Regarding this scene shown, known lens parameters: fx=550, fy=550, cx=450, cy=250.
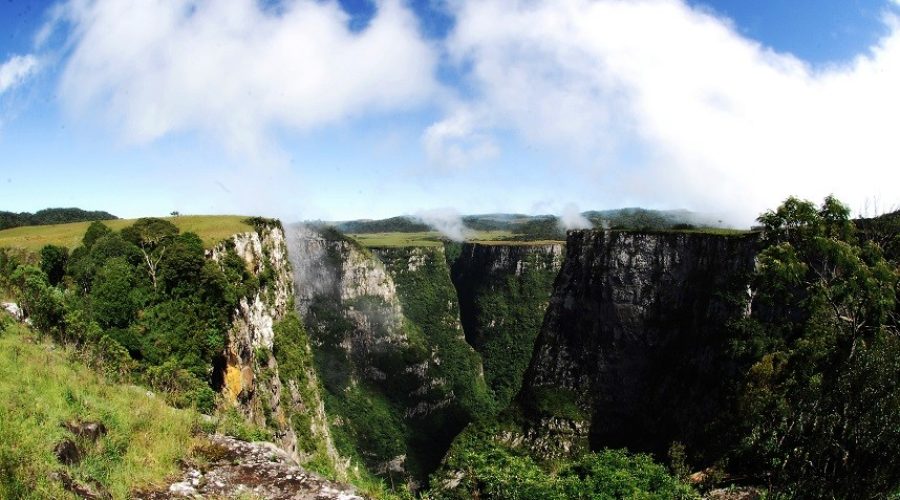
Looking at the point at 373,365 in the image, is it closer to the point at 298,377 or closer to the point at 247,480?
the point at 298,377

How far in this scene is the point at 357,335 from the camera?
142 metres

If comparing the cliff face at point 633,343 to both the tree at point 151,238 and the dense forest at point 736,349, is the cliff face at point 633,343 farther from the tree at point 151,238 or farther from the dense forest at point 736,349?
the tree at point 151,238

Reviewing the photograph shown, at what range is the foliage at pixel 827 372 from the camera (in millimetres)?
14633

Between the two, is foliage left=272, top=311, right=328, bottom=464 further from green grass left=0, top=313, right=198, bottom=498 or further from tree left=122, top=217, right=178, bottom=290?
green grass left=0, top=313, right=198, bottom=498

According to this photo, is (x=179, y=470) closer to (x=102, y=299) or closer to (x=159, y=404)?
(x=159, y=404)

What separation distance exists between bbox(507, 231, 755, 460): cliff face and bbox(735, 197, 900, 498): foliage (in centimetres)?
4711

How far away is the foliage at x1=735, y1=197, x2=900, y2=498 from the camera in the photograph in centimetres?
1463

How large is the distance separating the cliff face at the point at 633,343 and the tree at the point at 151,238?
6245 centimetres

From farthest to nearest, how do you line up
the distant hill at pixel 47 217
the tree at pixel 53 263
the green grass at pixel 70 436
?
the distant hill at pixel 47 217 → the tree at pixel 53 263 → the green grass at pixel 70 436

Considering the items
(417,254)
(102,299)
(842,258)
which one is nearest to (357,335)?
(417,254)

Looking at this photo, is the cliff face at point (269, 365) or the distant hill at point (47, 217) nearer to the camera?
the cliff face at point (269, 365)

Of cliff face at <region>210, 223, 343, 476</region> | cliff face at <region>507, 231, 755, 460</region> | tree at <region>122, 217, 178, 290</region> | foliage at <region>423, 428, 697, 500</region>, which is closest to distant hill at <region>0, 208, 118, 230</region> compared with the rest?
cliff face at <region>210, 223, 343, 476</region>

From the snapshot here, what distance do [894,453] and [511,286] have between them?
173802mm

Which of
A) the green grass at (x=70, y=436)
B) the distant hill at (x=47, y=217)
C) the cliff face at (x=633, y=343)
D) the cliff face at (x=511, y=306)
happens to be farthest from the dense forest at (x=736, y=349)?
the cliff face at (x=511, y=306)
